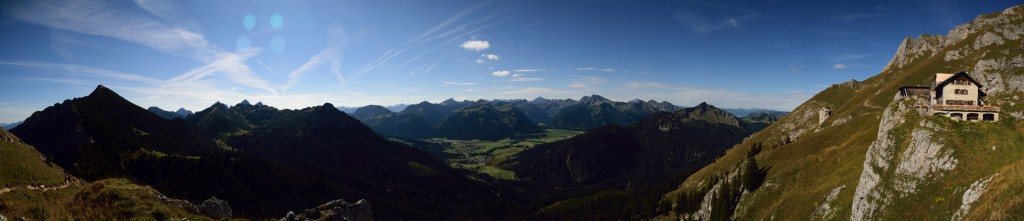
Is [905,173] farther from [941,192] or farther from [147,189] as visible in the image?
[147,189]

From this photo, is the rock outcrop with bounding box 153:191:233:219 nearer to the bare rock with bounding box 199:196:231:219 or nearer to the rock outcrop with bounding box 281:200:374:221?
the bare rock with bounding box 199:196:231:219

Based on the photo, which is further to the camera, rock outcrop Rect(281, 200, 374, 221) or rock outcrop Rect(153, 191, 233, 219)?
rock outcrop Rect(281, 200, 374, 221)

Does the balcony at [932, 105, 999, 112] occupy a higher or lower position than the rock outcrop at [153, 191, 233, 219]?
higher

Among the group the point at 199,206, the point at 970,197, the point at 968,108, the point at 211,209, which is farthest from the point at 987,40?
the point at 199,206

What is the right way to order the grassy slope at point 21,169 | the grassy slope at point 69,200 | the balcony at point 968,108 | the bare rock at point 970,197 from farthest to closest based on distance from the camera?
the balcony at point 968,108, the grassy slope at point 21,169, the bare rock at point 970,197, the grassy slope at point 69,200

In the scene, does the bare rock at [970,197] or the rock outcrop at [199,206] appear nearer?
the rock outcrop at [199,206]

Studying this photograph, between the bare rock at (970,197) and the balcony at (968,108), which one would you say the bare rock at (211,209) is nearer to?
the bare rock at (970,197)

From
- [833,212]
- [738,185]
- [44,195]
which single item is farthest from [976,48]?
[44,195]

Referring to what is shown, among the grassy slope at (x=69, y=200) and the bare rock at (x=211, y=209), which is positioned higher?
the grassy slope at (x=69, y=200)

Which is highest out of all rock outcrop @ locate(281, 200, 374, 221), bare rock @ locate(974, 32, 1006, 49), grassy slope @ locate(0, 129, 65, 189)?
bare rock @ locate(974, 32, 1006, 49)

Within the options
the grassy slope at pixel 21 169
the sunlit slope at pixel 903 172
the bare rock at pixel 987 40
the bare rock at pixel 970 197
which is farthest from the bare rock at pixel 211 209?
the bare rock at pixel 987 40

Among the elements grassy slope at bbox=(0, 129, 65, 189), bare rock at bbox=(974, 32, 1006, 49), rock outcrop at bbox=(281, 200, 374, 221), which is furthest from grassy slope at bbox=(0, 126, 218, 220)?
bare rock at bbox=(974, 32, 1006, 49)
